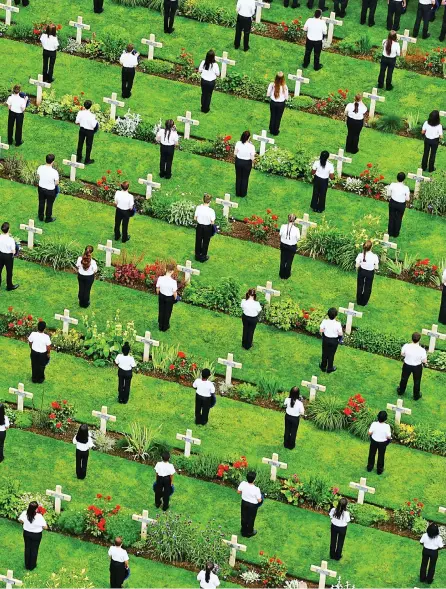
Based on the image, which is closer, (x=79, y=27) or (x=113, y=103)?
(x=113, y=103)

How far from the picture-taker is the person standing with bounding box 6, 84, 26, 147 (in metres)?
71.0

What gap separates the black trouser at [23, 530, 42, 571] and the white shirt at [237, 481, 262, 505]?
4908 millimetres

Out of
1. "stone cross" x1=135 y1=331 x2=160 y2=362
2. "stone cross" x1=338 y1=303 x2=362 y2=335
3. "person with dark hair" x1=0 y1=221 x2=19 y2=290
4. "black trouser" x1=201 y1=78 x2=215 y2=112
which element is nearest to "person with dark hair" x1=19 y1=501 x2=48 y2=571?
"stone cross" x1=135 y1=331 x2=160 y2=362

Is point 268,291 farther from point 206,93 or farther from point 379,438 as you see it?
point 206,93

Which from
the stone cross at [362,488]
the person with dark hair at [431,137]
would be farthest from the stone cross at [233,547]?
the person with dark hair at [431,137]

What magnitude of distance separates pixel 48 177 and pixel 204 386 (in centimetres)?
833

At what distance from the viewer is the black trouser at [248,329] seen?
66.3 m

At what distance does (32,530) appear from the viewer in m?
60.1

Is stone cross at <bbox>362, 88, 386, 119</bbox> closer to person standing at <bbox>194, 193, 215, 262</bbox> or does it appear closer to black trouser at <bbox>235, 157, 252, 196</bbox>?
black trouser at <bbox>235, 157, 252, 196</bbox>

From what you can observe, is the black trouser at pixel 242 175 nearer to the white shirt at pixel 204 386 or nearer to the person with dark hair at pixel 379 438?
the white shirt at pixel 204 386

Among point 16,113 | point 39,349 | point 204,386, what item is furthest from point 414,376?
point 16,113

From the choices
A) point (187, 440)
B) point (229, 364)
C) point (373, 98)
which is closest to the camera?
point (187, 440)

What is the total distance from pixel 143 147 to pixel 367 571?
1620 cm

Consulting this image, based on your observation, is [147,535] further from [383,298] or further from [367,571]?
[383,298]
